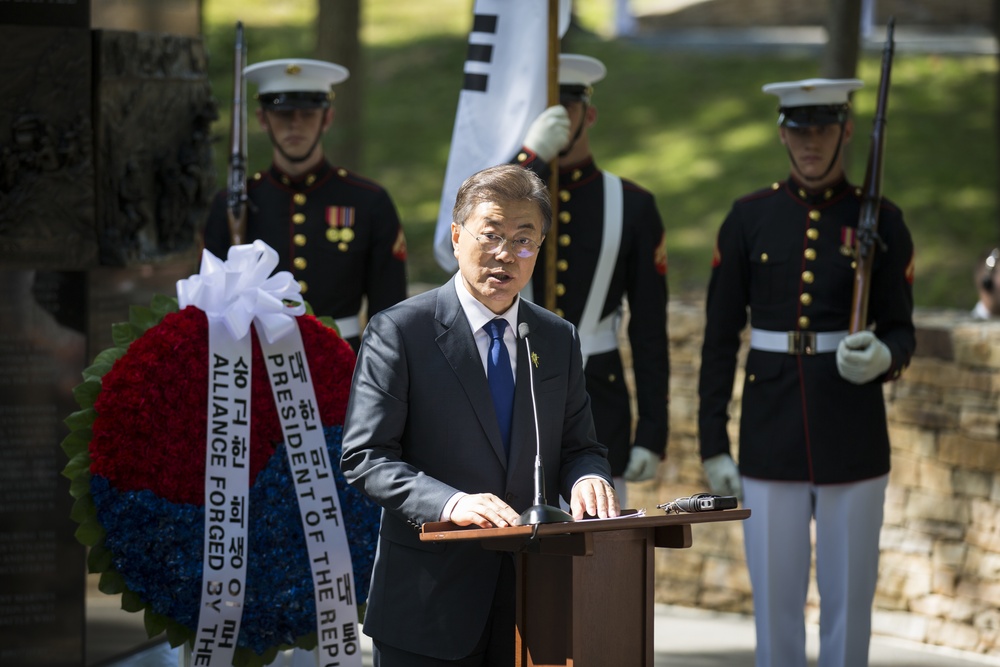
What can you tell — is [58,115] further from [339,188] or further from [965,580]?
[965,580]

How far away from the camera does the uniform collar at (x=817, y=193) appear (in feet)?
17.4

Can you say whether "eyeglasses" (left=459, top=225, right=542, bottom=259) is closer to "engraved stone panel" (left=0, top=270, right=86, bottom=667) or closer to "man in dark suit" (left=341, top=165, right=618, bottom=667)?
"man in dark suit" (left=341, top=165, right=618, bottom=667)

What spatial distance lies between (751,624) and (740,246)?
2.30 meters

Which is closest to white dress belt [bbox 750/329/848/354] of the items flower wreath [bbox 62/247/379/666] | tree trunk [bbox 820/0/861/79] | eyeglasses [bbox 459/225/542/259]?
flower wreath [bbox 62/247/379/666]

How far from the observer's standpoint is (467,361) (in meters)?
3.30

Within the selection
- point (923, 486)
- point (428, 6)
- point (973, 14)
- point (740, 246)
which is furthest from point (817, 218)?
point (428, 6)

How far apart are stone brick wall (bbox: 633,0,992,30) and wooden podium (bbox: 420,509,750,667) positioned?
16791 mm

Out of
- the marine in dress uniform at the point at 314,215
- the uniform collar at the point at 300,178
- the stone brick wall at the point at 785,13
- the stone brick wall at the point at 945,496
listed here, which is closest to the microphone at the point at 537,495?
the marine in dress uniform at the point at 314,215

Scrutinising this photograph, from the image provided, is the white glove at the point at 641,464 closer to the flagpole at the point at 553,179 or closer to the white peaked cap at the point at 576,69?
the flagpole at the point at 553,179

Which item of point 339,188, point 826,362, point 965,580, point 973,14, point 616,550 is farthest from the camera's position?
point 973,14

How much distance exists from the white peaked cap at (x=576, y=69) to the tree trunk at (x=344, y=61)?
4619 millimetres

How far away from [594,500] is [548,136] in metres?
2.29

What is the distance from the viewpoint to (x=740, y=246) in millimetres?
5352

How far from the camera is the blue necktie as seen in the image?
332 centimetres
